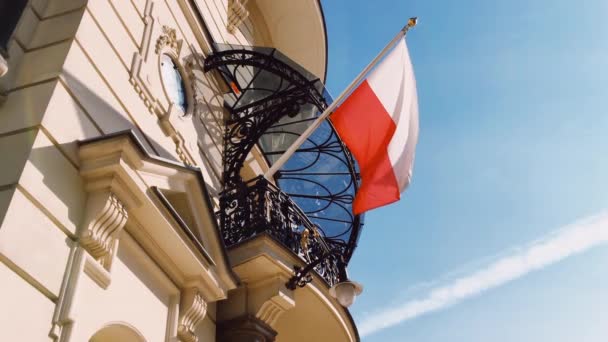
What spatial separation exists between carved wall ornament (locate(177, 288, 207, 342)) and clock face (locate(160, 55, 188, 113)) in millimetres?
3078

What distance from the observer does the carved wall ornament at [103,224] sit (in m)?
5.68

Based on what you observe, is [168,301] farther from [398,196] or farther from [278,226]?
[398,196]

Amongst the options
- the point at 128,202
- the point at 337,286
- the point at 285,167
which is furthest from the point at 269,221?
the point at 285,167

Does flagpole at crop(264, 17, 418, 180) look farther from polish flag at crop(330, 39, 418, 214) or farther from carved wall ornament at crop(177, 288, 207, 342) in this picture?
carved wall ornament at crop(177, 288, 207, 342)

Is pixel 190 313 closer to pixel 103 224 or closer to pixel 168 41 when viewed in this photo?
pixel 103 224

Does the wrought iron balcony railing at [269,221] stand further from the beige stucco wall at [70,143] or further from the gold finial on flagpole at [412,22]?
the gold finial on flagpole at [412,22]

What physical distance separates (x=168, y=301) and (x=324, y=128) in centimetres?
679

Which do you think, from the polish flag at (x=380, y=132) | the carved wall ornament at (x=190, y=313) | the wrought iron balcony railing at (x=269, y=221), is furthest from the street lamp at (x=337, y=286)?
the carved wall ornament at (x=190, y=313)

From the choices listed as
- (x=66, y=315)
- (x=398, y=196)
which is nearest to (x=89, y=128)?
(x=66, y=315)

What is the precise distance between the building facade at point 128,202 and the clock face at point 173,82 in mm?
35

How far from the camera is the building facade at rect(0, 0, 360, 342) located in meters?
5.21

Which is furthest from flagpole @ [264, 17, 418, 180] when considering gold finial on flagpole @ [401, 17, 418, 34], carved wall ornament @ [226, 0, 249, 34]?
carved wall ornament @ [226, 0, 249, 34]

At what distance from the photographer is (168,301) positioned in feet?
22.8

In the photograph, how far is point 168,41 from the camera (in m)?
9.35
